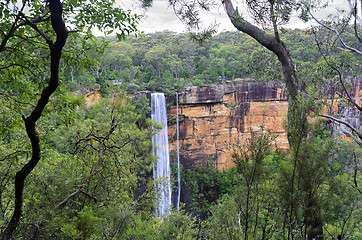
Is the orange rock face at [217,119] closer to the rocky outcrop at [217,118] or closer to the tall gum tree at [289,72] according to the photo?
the rocky outcrop at [217,118]

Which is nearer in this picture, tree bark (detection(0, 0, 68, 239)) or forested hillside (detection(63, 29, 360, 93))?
tree bark (detection(0, 0, 68, 239))

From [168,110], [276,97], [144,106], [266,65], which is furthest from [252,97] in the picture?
[266,65]

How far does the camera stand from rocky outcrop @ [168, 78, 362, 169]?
17594 millimetres

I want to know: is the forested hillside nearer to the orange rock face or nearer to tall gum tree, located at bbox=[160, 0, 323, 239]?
the orange rock face

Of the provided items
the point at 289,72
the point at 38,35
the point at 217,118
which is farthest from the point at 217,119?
the point at 38,35

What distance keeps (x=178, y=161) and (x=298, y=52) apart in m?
11.9

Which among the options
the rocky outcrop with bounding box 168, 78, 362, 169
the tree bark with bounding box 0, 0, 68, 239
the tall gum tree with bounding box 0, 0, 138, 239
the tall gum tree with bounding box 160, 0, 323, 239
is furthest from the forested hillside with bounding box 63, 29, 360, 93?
the tree bark with bounding box 0, 0, 68, 239

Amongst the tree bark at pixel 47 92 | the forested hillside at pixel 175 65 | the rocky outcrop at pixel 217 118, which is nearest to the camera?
the tree bark at pixel 47 92

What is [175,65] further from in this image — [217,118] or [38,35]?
[38,35]

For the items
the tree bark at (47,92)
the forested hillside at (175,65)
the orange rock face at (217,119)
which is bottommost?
the orange rock face at (217,119)

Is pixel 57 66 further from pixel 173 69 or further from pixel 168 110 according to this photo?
pixel 173 69

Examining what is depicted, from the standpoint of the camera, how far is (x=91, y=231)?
316cm

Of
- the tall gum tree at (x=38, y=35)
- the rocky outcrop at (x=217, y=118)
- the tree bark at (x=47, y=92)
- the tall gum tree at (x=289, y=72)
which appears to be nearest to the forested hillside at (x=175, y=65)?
the rocky outcrop at (x=217, y=118)

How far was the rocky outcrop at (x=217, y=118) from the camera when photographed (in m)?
17.6
